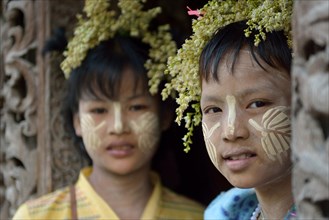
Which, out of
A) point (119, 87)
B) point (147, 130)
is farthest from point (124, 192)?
point (119, 87)

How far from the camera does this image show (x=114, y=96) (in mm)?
2566

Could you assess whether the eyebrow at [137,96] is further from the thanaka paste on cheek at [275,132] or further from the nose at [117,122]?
the thanaka paste on cheek at [275,132]

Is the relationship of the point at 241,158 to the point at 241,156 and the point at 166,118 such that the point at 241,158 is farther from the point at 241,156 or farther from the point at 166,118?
the point at 166,118

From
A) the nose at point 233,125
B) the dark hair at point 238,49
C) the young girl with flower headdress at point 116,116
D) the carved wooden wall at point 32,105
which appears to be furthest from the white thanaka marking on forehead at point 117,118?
the nose at point 233,125

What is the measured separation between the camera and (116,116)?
2.54 metres

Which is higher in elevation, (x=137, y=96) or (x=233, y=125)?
(x=137, y=96)

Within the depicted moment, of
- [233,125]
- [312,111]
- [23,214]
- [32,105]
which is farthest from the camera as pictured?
[32,105]

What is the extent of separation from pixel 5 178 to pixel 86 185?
473mm

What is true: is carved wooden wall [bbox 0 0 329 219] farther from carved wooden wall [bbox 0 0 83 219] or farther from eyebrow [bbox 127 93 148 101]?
eyebrow [bbox 127 93 148 101]

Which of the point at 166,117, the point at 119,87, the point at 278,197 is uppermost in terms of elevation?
the point at 119,87

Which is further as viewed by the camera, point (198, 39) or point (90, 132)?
point (90, 132)

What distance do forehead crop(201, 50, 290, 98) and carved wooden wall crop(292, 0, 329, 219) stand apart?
1.57 feet

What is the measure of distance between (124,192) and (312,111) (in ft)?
5.08

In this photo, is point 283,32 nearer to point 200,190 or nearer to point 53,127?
point 53,127
